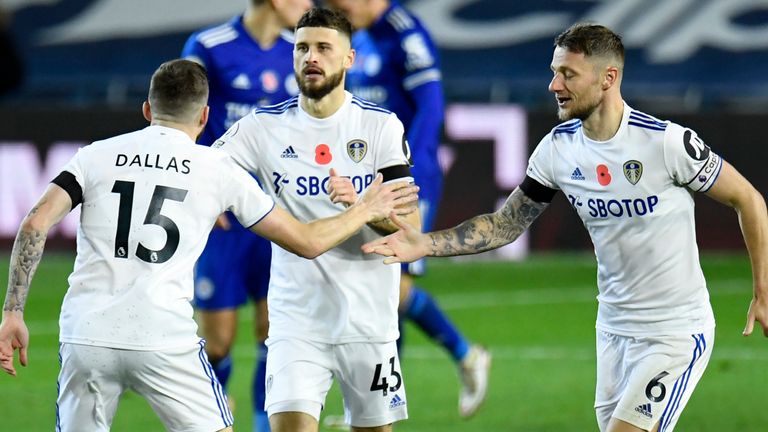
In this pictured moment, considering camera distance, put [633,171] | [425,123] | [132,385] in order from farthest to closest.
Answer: [425,123], [633,171], [132,385]

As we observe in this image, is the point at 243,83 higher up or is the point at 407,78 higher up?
the point at 407,78

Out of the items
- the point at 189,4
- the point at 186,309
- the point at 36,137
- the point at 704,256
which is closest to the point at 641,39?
the point at 704,256

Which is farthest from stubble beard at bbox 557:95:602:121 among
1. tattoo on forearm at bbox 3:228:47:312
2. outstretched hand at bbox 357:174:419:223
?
tattoo on forearm at bbox 3:228:47:312

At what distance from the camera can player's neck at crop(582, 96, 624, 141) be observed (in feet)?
20.2

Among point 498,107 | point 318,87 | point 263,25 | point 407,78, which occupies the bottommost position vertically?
point 318,87

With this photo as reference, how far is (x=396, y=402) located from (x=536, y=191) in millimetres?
1124

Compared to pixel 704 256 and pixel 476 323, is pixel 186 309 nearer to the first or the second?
pixel 476 323

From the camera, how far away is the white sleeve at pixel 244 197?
5770mm

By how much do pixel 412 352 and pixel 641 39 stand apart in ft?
24.9

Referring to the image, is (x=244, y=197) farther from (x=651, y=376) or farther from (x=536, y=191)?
(x=651, y=376)

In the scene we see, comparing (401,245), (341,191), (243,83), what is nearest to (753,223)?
(401,245)

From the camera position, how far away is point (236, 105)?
8.16 metres

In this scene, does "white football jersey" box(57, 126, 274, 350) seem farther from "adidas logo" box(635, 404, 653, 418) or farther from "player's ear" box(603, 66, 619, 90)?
"adidas logo" box(635, 404, 653, 418)

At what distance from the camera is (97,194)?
220 inches
